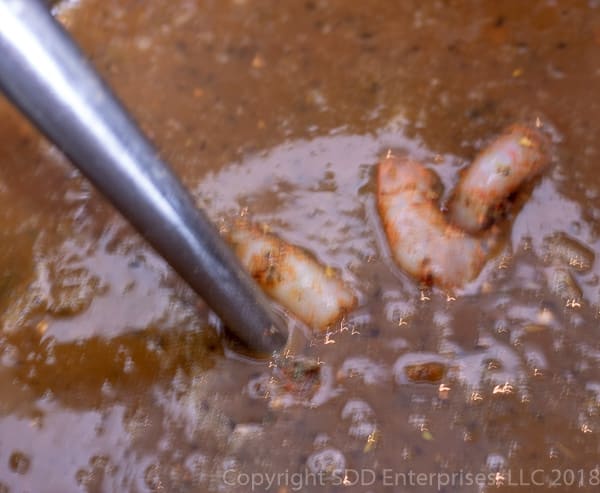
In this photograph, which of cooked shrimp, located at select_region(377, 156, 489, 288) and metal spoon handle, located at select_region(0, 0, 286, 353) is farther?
cooked shrimp, located at select_region(377, 156, 489, 288)

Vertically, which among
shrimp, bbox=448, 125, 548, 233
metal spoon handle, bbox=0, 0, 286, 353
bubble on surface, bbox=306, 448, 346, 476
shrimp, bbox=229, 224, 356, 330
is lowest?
bubble on surface, bbox=306, 448, 346, 476

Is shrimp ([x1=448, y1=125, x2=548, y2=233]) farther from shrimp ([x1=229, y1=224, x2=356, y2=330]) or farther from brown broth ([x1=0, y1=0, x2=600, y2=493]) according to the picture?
shrimp ([x1=229, y1=224, x2=356, y2=330])

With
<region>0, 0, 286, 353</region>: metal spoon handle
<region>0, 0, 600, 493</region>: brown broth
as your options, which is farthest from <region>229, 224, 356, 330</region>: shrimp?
<region>0, 0, 286, 353</region>: metal spoon handle

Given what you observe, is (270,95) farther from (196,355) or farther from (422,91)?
(196,355)

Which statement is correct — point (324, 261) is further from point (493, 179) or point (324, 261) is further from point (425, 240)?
point (493, 179)

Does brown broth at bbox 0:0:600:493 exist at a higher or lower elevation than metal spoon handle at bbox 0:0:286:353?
lower
